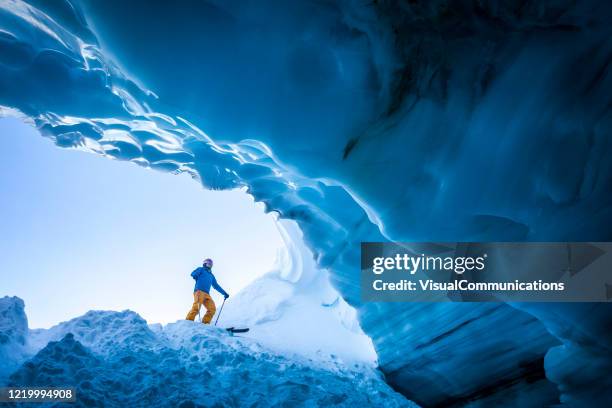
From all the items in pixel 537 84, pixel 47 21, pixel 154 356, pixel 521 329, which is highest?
pixel 47 21

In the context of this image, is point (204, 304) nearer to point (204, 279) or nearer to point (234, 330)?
point (204, 279)

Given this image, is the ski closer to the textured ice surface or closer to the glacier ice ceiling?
the textured ice surface

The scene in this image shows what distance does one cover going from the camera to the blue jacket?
592 centimetres

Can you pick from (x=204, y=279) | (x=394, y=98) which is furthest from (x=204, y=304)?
(x=394, y=98)

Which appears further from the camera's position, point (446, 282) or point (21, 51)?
point (446, 282)

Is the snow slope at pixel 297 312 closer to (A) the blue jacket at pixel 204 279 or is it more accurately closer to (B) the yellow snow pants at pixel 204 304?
(B) the yellow snow pants at pixel 204 304

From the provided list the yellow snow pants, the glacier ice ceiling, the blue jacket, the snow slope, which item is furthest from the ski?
the glacier ice ceiling

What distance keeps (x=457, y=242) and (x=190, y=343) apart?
308 cm

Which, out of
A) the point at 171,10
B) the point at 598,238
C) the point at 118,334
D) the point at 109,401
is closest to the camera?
the point at 171,10

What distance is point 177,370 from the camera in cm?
326

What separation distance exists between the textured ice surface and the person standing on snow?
2.75ft

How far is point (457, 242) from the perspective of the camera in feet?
11.4

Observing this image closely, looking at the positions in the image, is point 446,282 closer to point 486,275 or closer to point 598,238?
point 486,275

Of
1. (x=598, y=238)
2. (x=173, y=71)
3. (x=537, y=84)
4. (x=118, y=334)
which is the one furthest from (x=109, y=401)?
(x=598, y=238)
